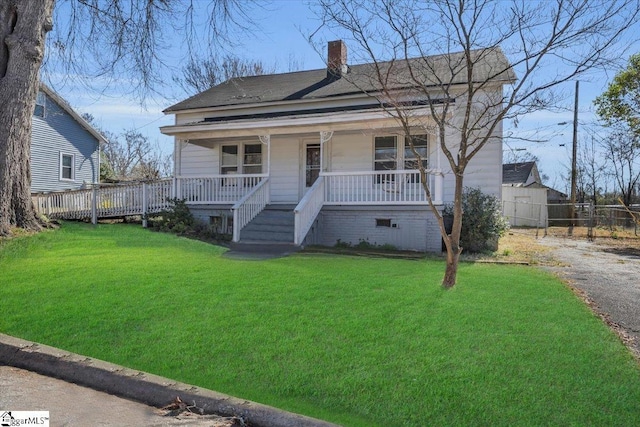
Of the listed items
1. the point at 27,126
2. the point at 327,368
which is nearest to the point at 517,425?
the point at 327,368

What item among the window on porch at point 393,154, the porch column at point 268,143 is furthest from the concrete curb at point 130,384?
the window on porch at point 393,154

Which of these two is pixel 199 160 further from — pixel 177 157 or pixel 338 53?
pixel 338 53

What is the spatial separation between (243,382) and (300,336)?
1.01 metres

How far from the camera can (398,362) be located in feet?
13.6

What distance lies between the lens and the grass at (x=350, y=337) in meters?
3.51

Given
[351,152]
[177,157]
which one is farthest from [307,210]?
[177,157]

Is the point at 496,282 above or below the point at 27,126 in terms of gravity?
below

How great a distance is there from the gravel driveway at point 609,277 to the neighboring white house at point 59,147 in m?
23.4

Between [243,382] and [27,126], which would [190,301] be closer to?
[243,382]

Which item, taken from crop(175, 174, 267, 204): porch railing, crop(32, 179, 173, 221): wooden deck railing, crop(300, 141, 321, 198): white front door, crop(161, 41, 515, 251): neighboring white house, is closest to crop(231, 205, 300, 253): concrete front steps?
crop(161, 41, 515, 251): neighboring white house

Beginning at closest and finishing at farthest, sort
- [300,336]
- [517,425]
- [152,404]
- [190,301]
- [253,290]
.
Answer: [517,425], [152,404], [300,336], [190,301], [253,290]

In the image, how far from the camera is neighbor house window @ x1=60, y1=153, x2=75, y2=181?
25.6 metres

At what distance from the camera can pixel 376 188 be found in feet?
43.0

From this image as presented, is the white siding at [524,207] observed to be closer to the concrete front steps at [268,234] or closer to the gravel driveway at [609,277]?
the gravel driveway at [609,277]
